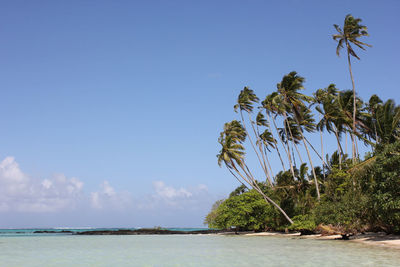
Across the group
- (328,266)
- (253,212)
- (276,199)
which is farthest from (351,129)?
(328,266)

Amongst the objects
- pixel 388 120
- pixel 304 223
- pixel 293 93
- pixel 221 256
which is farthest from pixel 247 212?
pixel 221 256

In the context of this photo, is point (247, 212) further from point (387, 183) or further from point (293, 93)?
point (387, 183)

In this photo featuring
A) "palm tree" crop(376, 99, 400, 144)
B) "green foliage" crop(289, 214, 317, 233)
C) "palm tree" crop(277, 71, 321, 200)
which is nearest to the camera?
"palm tree" crop(376, 99, 400, 144)

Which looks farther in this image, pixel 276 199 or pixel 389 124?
pixel 276 199

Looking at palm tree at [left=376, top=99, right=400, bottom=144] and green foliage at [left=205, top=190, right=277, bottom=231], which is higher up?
palm tree at [left=376, top=99, right=400, bottom=144]

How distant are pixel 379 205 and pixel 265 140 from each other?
2917 centimetres

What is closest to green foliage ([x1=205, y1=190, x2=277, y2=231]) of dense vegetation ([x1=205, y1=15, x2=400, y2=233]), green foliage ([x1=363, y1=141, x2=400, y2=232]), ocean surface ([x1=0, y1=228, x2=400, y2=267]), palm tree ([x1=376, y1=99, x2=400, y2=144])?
dense vegetation ([x1=205, y1=15, x2=400, y2=233])

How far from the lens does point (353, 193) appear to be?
84.8ft

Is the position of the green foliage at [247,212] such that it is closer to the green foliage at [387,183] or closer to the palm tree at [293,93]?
the palm tree at [293,93]

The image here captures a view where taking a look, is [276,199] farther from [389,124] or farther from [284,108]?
[389,124]

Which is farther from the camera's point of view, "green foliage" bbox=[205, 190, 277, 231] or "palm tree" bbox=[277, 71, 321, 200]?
"green foliage" bbox=[205, 190, 277, 231]

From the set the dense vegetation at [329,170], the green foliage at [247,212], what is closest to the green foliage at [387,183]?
the dense vegetation at [329,170]

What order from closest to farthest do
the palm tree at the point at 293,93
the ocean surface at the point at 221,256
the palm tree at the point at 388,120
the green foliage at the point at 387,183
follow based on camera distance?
the ocean surface at the point at 221,256 → the green foliage at the point at 387,183 → the palm tree at the point at 388,120 → the palm tree at the point at 293,93

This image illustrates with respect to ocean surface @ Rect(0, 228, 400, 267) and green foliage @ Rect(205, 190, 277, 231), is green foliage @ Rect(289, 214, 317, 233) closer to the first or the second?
green foliage @ Rect(205, 190, 277, 231)
